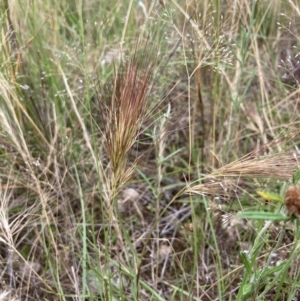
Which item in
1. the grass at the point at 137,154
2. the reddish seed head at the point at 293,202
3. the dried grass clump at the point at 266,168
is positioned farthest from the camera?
the grass at the point at 137,154

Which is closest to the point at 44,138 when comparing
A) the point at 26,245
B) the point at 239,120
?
the point at 26,245

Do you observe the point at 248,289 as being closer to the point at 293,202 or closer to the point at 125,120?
the point at 293,202

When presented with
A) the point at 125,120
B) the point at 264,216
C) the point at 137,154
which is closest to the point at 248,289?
the point at 264,216

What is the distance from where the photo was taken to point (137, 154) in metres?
1.37

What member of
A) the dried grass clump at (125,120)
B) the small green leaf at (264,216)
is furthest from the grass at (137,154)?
the small green leaf at (264,216)

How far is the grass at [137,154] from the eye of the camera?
3.85 feet

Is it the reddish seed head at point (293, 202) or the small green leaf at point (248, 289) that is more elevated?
the reddish seed head at point (293, 202)

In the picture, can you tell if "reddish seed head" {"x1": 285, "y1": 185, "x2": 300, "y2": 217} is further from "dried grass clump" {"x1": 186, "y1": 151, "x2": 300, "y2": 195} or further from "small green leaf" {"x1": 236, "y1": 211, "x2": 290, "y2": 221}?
"dried grass clump" {"x1": 186, "y1": 151, "x2": 300, "y2": 195}

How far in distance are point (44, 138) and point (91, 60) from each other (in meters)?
0.29

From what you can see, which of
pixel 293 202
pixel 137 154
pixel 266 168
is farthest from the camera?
pixel 137 154

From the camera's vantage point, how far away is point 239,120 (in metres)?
1.54

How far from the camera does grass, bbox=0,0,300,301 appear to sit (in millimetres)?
1173

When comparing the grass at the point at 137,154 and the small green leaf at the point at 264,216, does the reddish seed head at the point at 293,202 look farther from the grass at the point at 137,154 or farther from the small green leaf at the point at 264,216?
the grass at the point at 137,154

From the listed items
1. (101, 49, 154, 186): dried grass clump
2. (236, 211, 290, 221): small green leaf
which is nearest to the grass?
(101, 49, 154, 186): dried grass clump
